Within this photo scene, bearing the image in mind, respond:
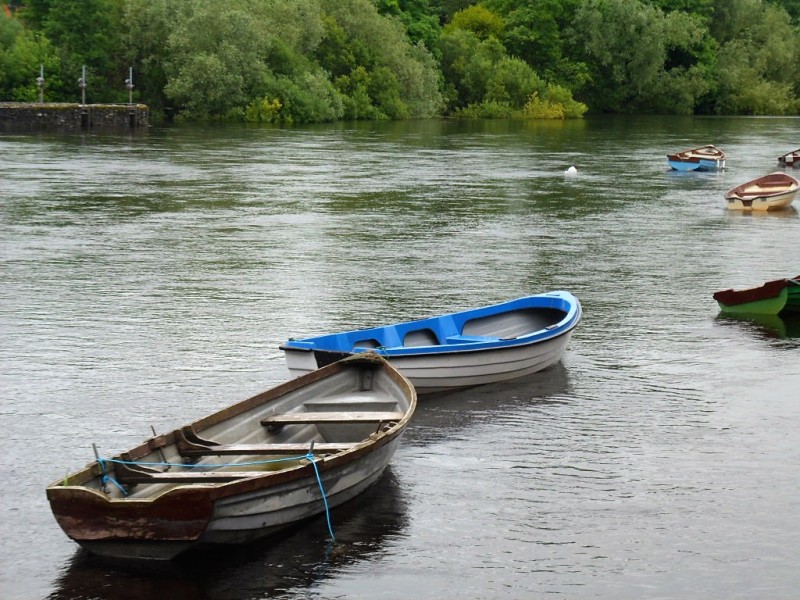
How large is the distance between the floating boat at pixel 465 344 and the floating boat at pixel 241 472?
140cm

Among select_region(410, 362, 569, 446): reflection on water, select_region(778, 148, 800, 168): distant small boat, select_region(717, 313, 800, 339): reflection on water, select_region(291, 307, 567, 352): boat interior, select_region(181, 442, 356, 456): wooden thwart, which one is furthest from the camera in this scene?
select_region(778, 148, 800, 168): distant small boat

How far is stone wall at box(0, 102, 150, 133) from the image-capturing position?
68.8 metres

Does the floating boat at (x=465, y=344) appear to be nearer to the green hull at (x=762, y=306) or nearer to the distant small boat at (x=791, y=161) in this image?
the green hull at (x=762, y=306)

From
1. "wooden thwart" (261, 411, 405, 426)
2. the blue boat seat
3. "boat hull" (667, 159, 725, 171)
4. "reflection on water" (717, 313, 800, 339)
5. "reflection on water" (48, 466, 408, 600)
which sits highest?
"boat hull" (667, 159, 725, 171)

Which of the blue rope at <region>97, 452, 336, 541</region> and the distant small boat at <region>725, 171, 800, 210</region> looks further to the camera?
the distant small boat at <region>725, 171, 800, 210</region>

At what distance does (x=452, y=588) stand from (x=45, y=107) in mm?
63261

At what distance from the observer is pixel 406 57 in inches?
3580

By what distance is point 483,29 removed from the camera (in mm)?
110000

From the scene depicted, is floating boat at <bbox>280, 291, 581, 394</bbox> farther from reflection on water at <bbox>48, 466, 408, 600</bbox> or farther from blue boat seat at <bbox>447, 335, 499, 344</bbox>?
reflection on water at <bbox>48, 466, 408, 600</bbox>

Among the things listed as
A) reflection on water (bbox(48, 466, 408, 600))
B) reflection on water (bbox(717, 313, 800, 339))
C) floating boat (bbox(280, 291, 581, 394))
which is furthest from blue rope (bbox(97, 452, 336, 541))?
reflection on water (bbox(717, 313, 800, 339))

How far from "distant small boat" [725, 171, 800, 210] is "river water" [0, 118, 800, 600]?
2.21 feet

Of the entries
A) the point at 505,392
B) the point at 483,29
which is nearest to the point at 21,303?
the point at 505,392

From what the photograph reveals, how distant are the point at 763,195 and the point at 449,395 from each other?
72.7 ft

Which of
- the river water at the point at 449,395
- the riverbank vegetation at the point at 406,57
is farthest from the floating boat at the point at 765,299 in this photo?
the riverbank vegetation at the point at 406,57
